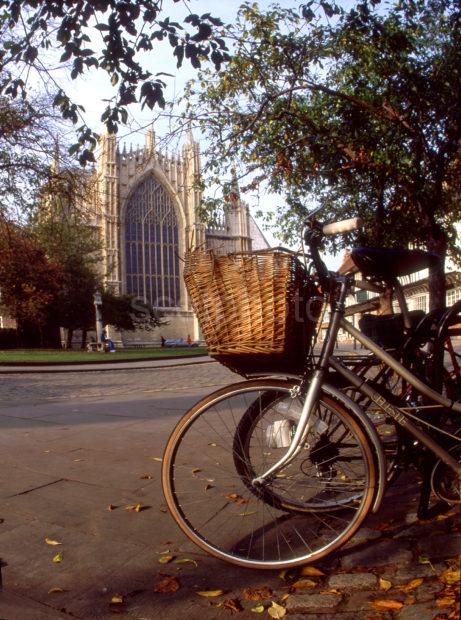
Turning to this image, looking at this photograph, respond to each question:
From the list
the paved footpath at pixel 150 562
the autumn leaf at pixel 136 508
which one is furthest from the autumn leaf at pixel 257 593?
the autumn leaf at pixel 136 508

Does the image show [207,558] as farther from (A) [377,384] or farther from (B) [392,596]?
(A) [377,384]

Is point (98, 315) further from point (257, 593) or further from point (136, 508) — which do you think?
point (257, 593)

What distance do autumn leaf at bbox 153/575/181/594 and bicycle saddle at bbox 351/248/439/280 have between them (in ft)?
4.50

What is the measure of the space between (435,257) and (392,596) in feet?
4.36

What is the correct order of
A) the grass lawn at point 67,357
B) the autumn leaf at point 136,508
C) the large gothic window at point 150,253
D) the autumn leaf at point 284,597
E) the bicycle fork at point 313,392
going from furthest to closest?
the large gothic window at point 150,253 < the grass lawn at point 67,357 < the autumn leaf at point 136,508 < the bicycle fork at point 313,392 < the autumn leaf at point 284,597

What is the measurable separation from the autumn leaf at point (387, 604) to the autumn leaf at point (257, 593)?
1.13 feet

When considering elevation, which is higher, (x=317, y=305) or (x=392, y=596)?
(x=317, y=305)

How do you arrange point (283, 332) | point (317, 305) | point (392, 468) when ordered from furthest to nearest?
point (392, 468)
point (317, 305)
point (283, 332)

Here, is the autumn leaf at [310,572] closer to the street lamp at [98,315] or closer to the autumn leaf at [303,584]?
the autumn leaf at [303,584]

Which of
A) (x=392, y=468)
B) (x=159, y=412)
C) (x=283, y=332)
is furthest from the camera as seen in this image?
(x=159, y=412)

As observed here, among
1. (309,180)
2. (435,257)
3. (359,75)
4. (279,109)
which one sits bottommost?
(435,257)

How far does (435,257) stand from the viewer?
239cm

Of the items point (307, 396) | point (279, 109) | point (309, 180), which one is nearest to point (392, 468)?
point (307, 396)

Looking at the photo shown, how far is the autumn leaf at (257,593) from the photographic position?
1849 millimetres
